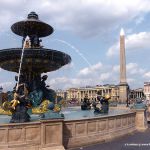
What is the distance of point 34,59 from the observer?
62.4 ft

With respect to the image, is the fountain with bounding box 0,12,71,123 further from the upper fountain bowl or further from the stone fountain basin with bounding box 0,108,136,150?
the stone fountain basin with bounding box 0,108,136,150

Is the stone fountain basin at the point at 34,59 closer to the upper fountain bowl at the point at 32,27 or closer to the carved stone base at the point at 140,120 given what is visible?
the upper fountain bowl at the point at 32,27

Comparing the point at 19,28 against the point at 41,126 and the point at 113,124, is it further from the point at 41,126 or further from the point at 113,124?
the point at 41,126

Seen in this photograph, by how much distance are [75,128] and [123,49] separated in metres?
36.1

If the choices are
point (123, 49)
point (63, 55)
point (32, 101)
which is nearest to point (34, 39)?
point (63, 55)

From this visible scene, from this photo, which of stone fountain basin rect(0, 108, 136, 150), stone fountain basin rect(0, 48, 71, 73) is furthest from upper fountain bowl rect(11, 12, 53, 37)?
stone fountain basin rect(0, 108, 136, 150)

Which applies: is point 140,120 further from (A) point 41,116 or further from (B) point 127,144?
(A) point 41,116

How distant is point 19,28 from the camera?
21344mm

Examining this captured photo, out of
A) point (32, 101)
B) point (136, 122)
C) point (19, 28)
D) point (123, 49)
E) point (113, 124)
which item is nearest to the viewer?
point (113, 124)

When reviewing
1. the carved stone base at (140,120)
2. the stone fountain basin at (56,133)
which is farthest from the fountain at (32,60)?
the stone fountain basin at (56,133)

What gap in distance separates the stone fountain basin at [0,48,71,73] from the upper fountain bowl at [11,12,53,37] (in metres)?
2.43

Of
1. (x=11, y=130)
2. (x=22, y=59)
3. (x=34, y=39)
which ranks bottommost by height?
(x=11, y=130)

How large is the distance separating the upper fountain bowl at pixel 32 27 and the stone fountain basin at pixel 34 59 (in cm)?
243

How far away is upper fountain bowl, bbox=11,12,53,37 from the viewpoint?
20.5 metres
